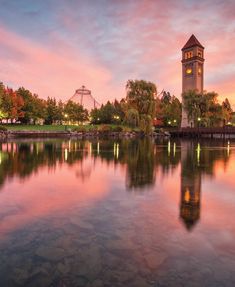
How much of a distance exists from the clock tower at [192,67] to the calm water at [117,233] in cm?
8757

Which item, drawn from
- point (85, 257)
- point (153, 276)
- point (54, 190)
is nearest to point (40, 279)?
point (85, 257)

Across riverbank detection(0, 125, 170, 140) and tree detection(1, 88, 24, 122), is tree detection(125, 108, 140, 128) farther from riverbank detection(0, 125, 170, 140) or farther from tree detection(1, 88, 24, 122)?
tree detection(1, 88, 24, 122)

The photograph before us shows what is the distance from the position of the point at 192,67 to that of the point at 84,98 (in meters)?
75.7

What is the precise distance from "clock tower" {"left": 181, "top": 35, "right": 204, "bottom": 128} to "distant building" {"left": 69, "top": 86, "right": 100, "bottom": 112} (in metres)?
69.6

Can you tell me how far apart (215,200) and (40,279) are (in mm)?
6994

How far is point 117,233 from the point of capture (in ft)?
22.0

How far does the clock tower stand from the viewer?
3824 inches

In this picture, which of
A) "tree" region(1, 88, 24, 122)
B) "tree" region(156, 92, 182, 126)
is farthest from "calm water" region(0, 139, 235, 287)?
"tree" region(156, 92, 182, 126)

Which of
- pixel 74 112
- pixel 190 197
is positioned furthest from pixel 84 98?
pixel 190 197

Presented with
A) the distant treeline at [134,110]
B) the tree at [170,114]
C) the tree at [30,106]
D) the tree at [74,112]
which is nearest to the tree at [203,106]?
the distant treeline at [134,110]

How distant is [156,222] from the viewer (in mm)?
7543

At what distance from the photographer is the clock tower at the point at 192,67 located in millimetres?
97137

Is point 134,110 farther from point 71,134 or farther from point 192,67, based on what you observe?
point 192,67

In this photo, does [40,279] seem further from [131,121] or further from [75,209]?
[131,121]
